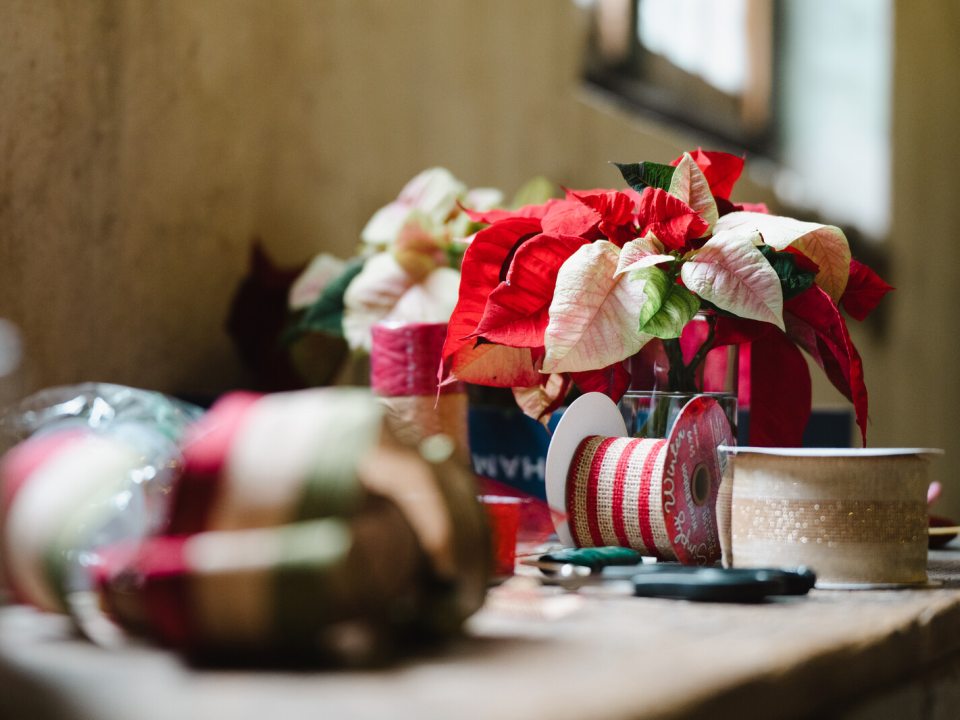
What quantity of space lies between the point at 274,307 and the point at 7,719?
2.51ft

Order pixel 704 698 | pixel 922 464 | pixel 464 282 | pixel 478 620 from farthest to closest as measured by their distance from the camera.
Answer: pixel 464 282 → pixel 922 464 → pixel 478 620 → pixel 704 698

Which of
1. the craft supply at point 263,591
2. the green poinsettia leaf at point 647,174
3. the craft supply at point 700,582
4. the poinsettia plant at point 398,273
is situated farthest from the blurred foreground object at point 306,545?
the poinsettia plant at point 398,273

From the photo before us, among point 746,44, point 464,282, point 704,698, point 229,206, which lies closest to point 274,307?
point 229,206

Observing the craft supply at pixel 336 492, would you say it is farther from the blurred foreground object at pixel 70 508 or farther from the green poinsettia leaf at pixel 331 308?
the green poinsettia leaf at pixel 331 308

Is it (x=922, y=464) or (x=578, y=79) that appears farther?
(x=578, y=79)

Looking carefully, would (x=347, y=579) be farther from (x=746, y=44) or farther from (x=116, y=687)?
(x=746, y=44)

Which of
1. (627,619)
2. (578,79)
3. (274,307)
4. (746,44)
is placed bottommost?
(627,619)

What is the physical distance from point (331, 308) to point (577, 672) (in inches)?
26.6

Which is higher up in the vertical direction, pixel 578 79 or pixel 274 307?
pixel 578 79

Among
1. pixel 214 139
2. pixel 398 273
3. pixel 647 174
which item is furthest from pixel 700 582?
pixel 214 139

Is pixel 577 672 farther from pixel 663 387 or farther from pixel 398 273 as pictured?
pixel 398 273

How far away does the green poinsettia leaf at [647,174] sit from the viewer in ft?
2.29

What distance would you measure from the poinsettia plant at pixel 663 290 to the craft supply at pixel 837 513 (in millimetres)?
96

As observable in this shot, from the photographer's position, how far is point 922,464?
23.0 inches
